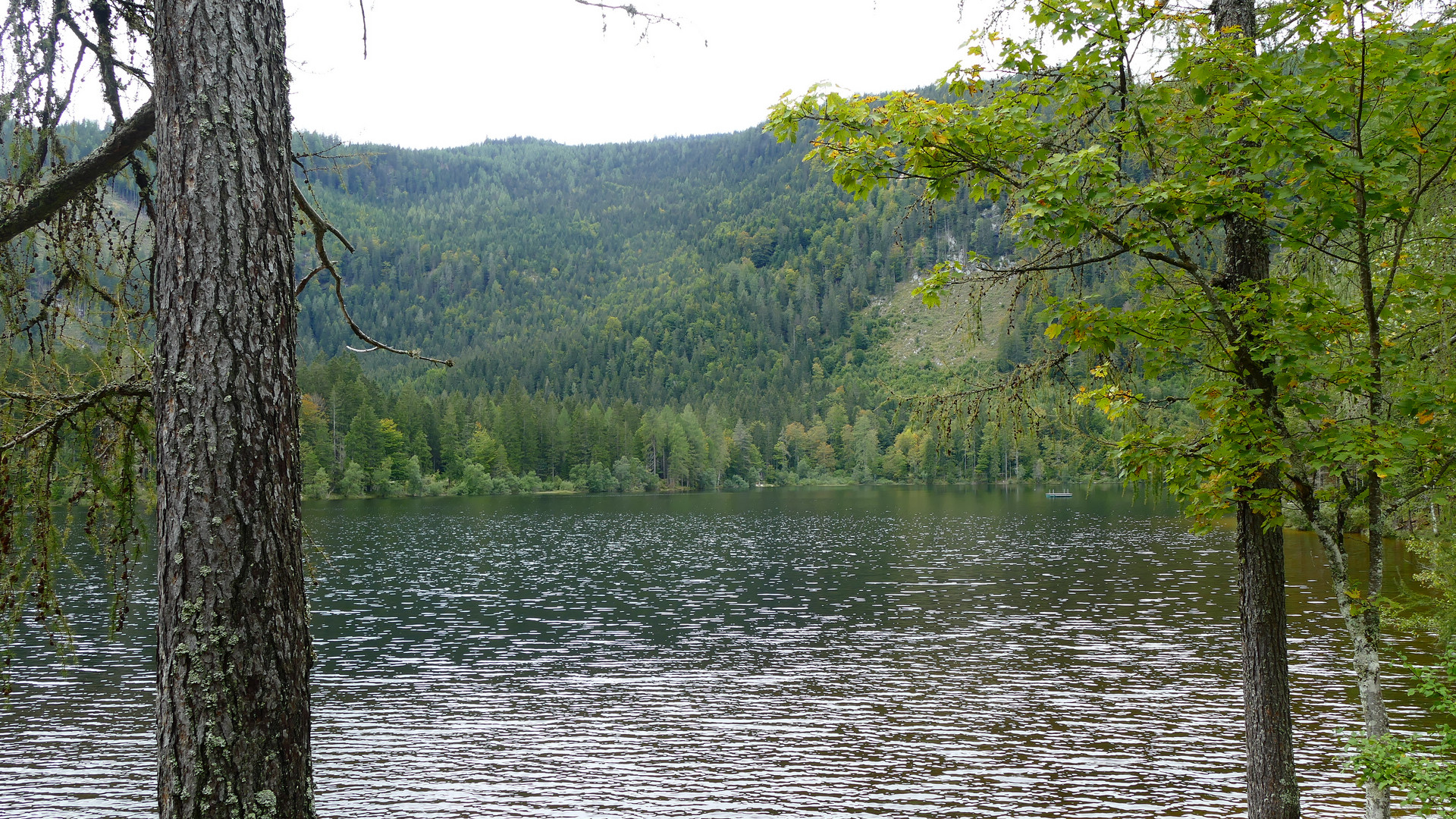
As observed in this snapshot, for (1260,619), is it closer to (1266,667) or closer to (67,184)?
(1266,667)

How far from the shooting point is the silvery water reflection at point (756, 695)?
14.9 metres

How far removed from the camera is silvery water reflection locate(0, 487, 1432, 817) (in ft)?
48.8

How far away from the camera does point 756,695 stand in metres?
21.1

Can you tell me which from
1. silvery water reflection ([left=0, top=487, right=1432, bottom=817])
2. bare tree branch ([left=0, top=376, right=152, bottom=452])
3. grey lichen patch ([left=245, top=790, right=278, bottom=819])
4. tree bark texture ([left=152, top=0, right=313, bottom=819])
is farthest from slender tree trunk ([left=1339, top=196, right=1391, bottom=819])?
bare tree branch ([left=0, top=376, right=152, bottom=452])

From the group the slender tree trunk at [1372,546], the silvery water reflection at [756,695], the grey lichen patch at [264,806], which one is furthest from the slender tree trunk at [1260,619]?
the grey lichen patch at [264,806]

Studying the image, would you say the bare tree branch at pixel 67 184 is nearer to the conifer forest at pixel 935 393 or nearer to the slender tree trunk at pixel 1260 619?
the conifer forest at pixel 935 393

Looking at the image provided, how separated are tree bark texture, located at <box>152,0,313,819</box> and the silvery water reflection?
633 cm

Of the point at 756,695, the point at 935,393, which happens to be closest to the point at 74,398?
the point at 935,393

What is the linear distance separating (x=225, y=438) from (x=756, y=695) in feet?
63.4

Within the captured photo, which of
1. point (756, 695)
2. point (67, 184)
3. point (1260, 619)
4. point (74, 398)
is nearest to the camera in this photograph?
point (74, 398)

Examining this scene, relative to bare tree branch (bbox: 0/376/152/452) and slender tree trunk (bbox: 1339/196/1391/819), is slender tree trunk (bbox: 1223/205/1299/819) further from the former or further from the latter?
bare tree branch (bbox: 0/376/152/452)

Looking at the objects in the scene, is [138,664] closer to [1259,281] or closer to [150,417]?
[150,417]

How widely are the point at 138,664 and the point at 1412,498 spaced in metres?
28.3

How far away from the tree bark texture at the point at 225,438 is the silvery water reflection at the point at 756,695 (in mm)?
6331
